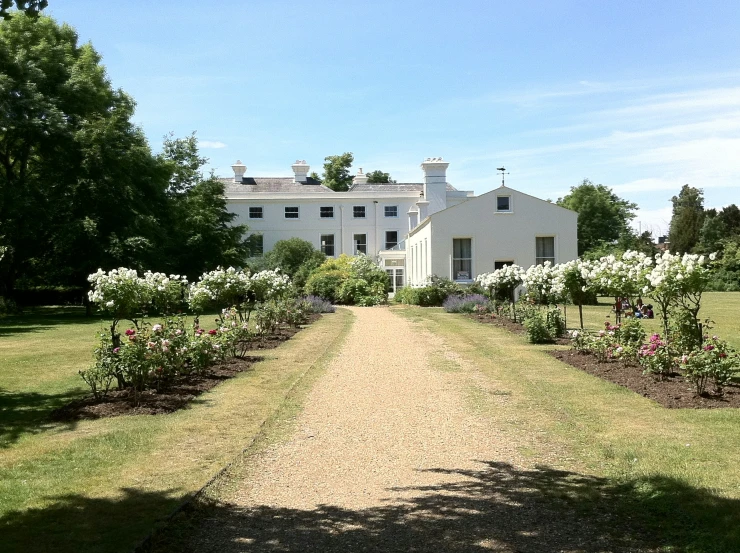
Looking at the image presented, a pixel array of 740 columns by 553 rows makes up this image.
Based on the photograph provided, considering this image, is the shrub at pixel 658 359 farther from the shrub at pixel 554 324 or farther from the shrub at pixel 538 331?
the shrub at pixel 554 324

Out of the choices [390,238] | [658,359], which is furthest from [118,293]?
[390,238]

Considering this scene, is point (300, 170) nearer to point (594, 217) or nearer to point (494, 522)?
point (594, 217)

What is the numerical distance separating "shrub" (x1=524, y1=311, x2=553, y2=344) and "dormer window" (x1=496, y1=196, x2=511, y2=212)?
18401 millimetres

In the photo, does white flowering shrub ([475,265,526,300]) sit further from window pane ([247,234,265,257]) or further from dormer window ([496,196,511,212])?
window pane ([247,234,265,257])

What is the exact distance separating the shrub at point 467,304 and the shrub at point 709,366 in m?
16.4

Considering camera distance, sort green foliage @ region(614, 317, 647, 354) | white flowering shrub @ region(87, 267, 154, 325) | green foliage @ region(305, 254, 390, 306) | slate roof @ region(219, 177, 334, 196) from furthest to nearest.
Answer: slate roof @ region(219, 177, 334, 196), green foliage @ region(305, 254, 390, 306), green foliage @ region(614, 317, 647, 354), white flowering shrub @ region(87, 267, 154, 325)

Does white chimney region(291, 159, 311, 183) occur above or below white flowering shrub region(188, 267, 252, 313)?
above

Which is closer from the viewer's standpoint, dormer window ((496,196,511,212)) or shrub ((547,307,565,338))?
shrub ((547,307,565,338))

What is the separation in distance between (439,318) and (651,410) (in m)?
16.5

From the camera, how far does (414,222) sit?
162ft

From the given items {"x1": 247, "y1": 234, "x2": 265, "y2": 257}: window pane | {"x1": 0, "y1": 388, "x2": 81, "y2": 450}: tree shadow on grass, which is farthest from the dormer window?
{"x1": 0, "y1": 388, "x2": 81, "y2": 450}: tree shadow on grass

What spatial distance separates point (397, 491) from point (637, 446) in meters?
2.69

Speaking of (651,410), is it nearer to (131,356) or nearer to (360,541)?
(360,541)

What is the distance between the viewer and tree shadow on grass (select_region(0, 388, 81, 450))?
8547 millimetres
